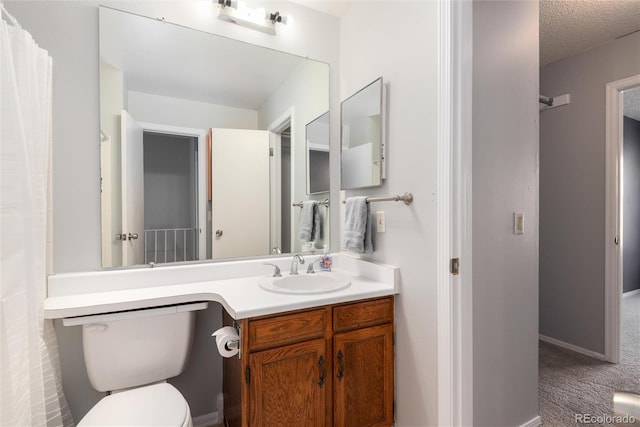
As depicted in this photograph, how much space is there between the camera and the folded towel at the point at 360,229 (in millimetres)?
1619

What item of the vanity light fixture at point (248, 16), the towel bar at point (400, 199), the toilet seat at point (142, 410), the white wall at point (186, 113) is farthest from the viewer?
the vanity light fixture at point (248, 16)

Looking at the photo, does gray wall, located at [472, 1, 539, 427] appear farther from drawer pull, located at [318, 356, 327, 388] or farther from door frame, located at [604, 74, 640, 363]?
door frame, located at [604, 74, 640, 363]

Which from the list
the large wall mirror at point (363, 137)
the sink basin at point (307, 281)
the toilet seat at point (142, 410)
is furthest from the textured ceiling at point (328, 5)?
the toilet seat at point (142, 410)

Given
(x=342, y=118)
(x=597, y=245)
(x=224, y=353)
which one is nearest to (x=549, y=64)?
(x=597, y=245)

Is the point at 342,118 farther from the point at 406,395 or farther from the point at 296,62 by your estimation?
the point at 406,395

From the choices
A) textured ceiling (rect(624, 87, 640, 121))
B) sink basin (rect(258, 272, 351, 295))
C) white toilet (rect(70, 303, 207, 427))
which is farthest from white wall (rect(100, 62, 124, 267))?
textured ceiling (rect(624, 87, 640, 121))

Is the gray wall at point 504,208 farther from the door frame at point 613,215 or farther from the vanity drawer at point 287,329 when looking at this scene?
the door frame at point 613,215

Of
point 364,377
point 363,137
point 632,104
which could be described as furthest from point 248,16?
point 632,104

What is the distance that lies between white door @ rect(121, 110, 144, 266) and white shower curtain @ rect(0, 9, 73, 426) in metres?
0.30

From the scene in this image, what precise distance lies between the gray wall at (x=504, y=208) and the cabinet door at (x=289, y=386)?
0.69 meters

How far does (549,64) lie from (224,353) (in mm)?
3285

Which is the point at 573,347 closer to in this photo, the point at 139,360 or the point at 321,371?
the point at 321,371

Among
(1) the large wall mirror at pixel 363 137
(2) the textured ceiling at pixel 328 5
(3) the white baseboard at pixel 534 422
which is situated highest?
(2) the textured ceiling at pixel 328 5

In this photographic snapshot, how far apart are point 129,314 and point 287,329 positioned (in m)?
0.66
